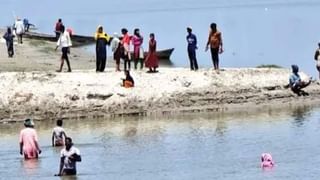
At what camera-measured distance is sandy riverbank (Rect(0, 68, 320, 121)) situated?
95.1ft

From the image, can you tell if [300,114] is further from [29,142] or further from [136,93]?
[29,142]

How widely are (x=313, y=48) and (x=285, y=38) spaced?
445 inches

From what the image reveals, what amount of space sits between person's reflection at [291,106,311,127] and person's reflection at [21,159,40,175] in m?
7.83

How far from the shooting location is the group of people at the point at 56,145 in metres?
19.1

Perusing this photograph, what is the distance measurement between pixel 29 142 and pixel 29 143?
0.09 feet

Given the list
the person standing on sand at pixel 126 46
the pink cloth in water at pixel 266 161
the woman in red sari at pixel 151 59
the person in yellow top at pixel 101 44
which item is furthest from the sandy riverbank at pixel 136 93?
the pink cloth in water at pixel 266 161

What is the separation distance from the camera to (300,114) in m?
27.9

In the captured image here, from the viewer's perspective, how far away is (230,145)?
2275cm

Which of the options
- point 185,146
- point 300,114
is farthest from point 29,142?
point 300,114

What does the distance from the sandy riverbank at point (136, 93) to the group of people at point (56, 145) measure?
17.7 ft

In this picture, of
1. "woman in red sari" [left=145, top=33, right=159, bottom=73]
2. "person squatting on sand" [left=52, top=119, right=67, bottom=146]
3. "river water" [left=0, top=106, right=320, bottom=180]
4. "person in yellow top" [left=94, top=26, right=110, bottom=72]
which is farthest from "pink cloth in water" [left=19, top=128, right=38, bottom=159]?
"woman in red sari" [left=145, top=33, right=159, bottom=73]

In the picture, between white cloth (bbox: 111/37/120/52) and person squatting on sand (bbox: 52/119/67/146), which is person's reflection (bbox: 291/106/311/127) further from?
person squatting on sand (bbox: 52/119/67/146)

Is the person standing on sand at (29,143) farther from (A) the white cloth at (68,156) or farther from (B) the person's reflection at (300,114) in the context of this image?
(B) the person's reflection at (300,114)

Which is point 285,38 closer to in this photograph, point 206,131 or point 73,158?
point 206,131
